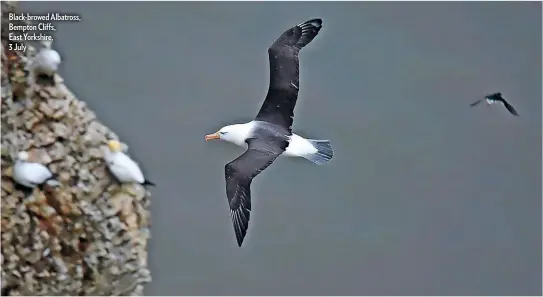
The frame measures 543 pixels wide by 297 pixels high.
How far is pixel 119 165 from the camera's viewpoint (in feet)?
26.8

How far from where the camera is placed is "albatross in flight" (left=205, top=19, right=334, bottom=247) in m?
6.30

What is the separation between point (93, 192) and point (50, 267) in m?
0.62

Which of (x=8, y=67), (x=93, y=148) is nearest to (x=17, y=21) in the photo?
(x=8, y=67)

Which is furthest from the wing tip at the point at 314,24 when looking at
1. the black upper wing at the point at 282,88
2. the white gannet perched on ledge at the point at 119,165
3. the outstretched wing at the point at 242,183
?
the white gannet perched on ledge at the point at 119,165

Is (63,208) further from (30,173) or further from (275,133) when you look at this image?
(275,133)

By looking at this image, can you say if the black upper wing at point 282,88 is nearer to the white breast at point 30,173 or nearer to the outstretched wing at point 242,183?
the outstretched wing at point 242,183

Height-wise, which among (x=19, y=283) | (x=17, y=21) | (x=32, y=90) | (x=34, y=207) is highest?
(x=17, y=21)

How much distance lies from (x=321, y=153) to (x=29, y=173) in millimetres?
2346

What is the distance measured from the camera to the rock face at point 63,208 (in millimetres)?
8055

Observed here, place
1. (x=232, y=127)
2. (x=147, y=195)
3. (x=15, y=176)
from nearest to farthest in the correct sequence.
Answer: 1. (x=232, y=127)
2. (x=15, y=176)
3. (x=147, y=195)

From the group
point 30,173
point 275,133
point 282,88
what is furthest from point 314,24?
point 30,173

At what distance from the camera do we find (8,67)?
322 inches

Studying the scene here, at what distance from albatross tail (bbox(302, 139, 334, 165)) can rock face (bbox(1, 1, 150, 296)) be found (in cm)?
206

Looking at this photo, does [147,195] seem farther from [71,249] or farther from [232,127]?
[232,127]
